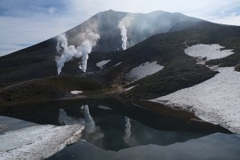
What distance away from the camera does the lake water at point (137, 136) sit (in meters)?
32.8

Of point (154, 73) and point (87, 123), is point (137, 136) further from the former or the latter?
point (154, 73)

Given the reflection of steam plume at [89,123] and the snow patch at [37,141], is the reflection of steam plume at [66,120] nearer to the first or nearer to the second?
Answer: the reflection of steam plume at [89,123]

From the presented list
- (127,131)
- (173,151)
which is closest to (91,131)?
(127,131)

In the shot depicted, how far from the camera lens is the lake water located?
3278 centimetres

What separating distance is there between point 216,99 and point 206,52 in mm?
64617

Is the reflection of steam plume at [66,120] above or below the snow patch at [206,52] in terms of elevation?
below

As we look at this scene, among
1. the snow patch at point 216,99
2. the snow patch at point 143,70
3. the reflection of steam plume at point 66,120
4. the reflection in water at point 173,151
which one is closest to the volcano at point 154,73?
the snow patch at point 143,70

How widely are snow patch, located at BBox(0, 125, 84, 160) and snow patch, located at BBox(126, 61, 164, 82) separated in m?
70.3

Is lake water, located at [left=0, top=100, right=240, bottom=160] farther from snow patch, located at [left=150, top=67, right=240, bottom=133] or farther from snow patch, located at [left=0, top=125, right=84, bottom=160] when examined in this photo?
snow patch, located at [left=150, top=67, right=240, bottom=133]

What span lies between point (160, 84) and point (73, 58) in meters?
121

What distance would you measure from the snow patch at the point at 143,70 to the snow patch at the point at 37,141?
70301mm

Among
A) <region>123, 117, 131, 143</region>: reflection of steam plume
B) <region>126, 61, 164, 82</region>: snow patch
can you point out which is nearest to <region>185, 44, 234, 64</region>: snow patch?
<region>126, 61, 164, 82</region>: snow patch

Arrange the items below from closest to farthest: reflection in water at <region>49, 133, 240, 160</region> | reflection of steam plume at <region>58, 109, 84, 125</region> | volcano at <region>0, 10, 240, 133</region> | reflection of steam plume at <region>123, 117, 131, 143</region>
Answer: reflection in water at <region>49, 133, 240, 160</region> → reflection of steam plume at <region>123, 117, 131, 143</region> → reflection of steam plume at <region>58, 109, 84, 125</region> → volcano at <region>0, 10, 240, 133</region>

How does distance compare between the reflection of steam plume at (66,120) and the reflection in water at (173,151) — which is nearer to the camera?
the reflection in water at (173,151)
